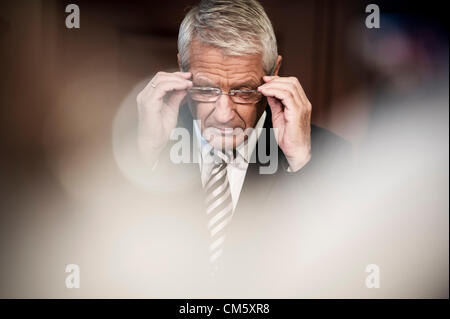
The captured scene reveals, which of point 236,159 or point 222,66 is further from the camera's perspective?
point 236,159

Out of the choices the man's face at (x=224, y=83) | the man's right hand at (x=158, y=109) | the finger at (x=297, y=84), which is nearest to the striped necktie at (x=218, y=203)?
the man's face at (x=224, y=83)

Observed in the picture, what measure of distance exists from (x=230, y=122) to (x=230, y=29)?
0.35m

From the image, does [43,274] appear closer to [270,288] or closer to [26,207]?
[26,207]

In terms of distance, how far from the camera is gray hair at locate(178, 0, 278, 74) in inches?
59.9

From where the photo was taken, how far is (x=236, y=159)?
1.64 m

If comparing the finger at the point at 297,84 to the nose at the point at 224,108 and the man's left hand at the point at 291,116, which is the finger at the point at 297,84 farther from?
the nose at the point at 224,108

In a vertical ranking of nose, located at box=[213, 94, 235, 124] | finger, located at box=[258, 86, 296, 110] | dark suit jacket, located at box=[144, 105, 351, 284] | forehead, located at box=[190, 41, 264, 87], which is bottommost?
dark suit jacket, located at box=[144, 105, 351, 284]

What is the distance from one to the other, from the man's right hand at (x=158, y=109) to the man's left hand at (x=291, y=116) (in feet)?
1.06

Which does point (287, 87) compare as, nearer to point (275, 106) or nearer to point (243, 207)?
point (275, 106)

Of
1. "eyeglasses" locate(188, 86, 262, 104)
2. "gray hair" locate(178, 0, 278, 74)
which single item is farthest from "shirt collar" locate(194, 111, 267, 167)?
"gray hair" locate(178, 0, 278, 74)

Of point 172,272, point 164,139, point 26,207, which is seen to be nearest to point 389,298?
point 172,272

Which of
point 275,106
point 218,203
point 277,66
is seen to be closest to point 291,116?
point 275,106

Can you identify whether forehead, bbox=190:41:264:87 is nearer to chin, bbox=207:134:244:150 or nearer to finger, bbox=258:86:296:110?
finger, bbox=258:86:296:110

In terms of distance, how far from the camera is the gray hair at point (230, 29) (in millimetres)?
1522
